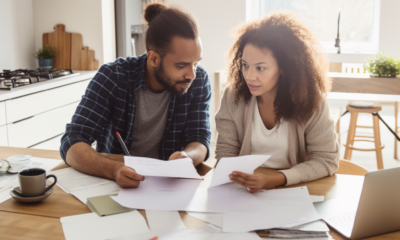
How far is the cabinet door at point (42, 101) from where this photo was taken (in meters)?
2.45

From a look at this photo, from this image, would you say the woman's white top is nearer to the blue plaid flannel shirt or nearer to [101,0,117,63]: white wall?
the blue plaid flannel shirt

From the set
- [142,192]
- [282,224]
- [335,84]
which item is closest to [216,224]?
[282,224]

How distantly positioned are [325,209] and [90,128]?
3.23ft

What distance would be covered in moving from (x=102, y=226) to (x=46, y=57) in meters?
2.66

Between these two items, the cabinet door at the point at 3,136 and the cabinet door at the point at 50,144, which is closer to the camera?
the cabinet door at the point at 3,136

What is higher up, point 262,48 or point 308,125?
point 262,48

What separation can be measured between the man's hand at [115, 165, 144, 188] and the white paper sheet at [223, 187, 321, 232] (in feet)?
0.98

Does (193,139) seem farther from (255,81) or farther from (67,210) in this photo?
(67,210)

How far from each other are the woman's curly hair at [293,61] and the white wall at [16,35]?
2212 mm

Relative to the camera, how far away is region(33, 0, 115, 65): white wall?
11.1 feet

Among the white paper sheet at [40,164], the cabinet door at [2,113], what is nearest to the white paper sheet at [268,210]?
the white paper sheet at [40,164]

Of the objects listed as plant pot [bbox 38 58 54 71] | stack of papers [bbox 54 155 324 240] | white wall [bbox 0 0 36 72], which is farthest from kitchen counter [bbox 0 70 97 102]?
stack of papers [bbox 54 155 324 240]

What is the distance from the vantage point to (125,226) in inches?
41.1

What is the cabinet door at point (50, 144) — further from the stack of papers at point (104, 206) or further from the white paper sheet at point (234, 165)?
the white paper sheet at point (234, 165)
